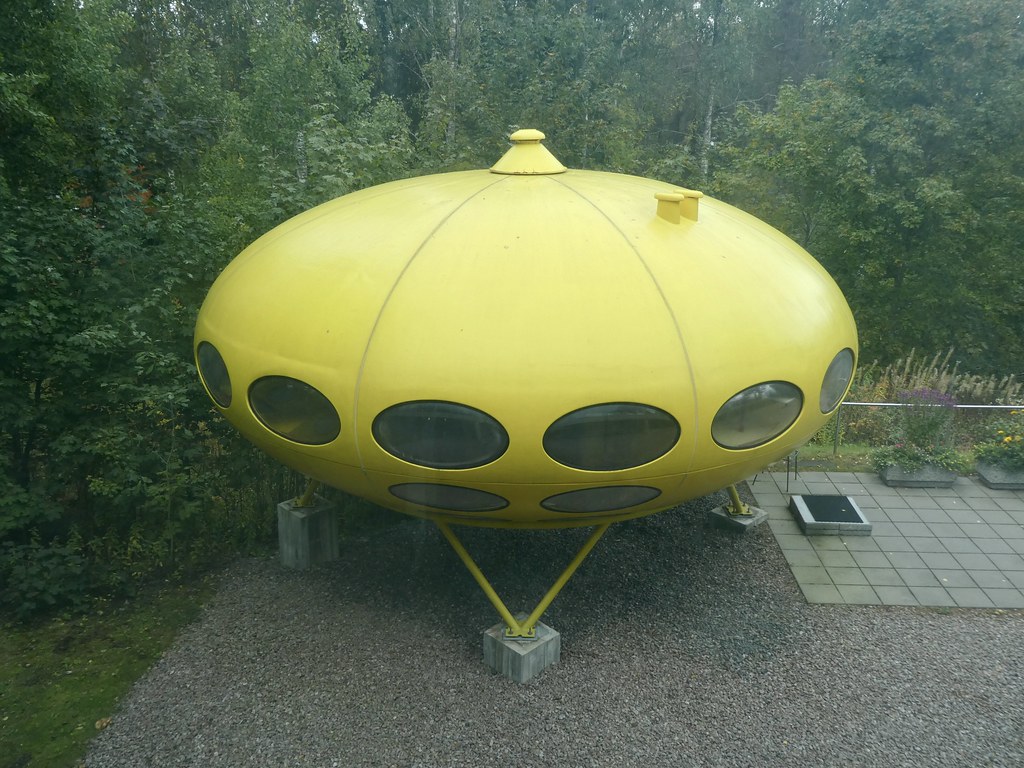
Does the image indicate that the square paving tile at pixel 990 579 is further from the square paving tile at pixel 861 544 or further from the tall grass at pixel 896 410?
the tall grass at pixel 896 410

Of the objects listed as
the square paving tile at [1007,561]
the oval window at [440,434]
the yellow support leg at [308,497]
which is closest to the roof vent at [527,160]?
the oval window at [440,434]

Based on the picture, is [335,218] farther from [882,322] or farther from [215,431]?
[882,322]

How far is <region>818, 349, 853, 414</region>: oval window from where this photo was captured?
539cm

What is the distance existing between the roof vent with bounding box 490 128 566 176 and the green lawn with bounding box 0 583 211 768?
180 inches

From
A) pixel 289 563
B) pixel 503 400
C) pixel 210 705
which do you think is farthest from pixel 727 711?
pixel 289 563

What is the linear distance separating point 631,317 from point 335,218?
2530mm

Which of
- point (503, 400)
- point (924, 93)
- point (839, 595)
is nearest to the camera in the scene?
point (503, 400)

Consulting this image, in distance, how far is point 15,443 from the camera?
23.5 feet

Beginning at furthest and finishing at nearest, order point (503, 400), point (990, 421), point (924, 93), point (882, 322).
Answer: point (882, 322)
point (924, 93)
point (990, 421)
point (503, 400)

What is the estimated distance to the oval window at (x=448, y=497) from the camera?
193 inches

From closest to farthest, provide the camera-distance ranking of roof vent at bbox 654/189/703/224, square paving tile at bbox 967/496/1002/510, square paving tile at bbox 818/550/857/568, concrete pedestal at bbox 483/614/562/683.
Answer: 1. roof vent at bbox 654/189/703/224
2. concrete pedestal at bbox 483/614/562/683
3. square paving tile at bbox 818/550/857/568
4. square paving tile at bbox 967/496/1002/510

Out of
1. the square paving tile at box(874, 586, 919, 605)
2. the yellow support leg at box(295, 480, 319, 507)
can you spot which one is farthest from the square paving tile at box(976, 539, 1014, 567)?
the yellow support leg at box(295, 480, 319, 507)

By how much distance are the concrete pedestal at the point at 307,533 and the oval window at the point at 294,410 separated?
2164mm

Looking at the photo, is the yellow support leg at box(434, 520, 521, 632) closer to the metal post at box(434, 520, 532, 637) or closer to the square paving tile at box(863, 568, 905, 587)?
the metal post at box(434, 520, 532, 637)
